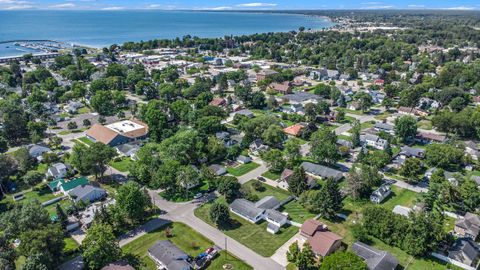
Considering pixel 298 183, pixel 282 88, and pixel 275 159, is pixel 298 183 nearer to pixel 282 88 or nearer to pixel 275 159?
pixel 275 159

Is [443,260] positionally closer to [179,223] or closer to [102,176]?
[179,223]

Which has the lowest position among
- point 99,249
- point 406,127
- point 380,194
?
point 380,194

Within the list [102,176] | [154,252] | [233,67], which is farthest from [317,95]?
[154,252]

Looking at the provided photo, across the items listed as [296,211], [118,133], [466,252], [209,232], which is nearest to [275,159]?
[296,211]

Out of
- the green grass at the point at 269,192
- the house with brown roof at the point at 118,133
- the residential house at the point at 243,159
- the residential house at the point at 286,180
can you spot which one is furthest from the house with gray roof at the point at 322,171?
the house with brown roof at the point at 118,133

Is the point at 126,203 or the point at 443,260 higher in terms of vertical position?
the point at 126,203

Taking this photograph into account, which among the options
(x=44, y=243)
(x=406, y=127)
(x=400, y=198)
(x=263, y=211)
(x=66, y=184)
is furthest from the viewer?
(x=406, y=127)
